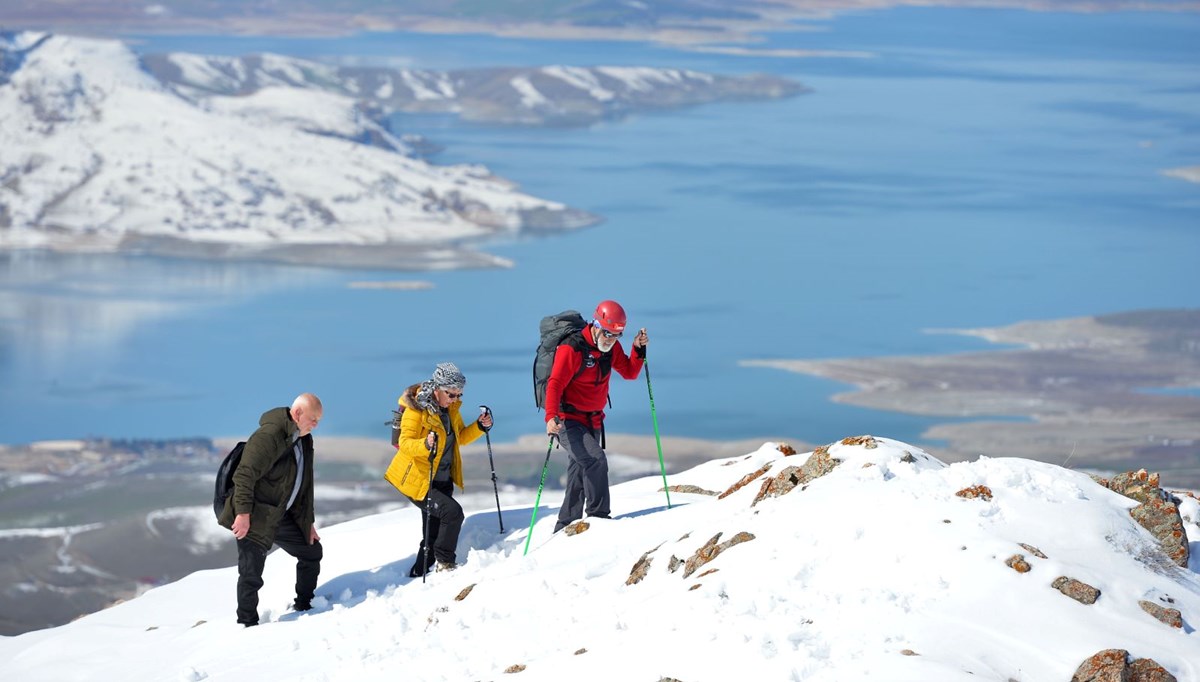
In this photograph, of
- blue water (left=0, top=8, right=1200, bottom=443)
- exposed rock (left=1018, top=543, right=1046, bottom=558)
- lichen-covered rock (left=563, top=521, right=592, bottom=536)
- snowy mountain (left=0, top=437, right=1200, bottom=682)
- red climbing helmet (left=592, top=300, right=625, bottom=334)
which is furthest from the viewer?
blue water (left=0, top=8, right=1200, bottom=443)

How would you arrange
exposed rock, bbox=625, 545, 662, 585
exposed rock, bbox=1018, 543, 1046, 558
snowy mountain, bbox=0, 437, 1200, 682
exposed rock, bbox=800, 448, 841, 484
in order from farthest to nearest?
exposed rock, bbox=800, 448, 841, 484 → exposed rock, bbox=625, 545, 662, 585 → exposed rock, bbox=1018, 543, 1046, 558 → snowy mountain, bbox=0, 437, 1200, 682

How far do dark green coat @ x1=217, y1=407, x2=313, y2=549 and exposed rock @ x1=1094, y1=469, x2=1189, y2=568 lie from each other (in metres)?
6.40

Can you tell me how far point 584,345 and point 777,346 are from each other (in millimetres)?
143704

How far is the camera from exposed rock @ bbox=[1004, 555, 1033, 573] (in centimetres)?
887

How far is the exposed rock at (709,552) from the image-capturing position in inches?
391

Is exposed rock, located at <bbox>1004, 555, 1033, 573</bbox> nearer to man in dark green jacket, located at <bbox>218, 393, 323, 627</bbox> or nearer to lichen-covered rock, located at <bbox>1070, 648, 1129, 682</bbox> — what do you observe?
lichen-covered rock, located at <bbox>1070, 648, 1129, 682</bbox>

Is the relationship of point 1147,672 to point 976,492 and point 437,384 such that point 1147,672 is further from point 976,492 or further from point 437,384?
point 437,384

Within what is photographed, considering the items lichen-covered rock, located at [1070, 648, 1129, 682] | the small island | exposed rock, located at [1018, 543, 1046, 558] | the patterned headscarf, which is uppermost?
the patterned headscarf

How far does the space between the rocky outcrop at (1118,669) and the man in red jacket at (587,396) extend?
523 centimetres

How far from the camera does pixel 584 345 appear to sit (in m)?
12.6

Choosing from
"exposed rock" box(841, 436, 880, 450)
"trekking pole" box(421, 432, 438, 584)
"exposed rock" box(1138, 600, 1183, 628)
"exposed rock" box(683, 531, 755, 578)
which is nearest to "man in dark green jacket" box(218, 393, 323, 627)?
"trekking pole" box(421, 432, 438, 584)

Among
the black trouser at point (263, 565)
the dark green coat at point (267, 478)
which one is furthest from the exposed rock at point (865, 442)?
the black trouser at point (263, 565)

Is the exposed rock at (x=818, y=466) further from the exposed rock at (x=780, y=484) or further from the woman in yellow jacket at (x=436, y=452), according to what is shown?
the woman in yellow jacket at (x=436, y=452)

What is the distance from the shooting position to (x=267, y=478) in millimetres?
11883
